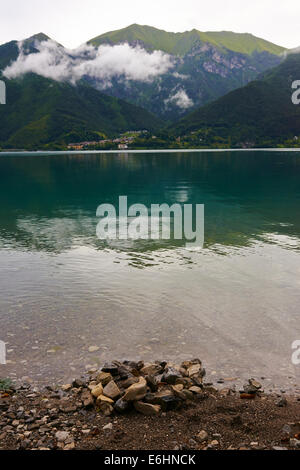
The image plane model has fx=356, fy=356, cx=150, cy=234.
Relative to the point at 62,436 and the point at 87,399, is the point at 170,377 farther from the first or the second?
the point at 62,436

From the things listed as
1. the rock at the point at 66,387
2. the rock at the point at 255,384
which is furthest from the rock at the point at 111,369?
the rock at the point at 255,384

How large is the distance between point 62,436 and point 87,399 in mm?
2118

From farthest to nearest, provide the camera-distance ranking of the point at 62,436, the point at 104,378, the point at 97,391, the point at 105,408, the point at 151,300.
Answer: the point at 151,300 < the point at 104,378 < the point at 97,391 < the point at 105,408 < the point at 62,436

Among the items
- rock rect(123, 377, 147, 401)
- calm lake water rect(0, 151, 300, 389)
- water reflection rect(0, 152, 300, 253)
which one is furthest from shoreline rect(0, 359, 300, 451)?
water reflection rect(0, 152, 300, 253)

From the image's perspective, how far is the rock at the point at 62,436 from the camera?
1225 centimetres

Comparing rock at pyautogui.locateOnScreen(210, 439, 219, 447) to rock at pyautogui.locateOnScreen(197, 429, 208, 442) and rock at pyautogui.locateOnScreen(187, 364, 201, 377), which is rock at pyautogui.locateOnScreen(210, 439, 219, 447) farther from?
rock at pyautogui.locateOnScreen(187, 364, 201, 377)

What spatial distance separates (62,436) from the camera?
12.4 metres

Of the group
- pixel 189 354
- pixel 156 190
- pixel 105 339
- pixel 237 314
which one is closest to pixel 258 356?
pixel 189 354

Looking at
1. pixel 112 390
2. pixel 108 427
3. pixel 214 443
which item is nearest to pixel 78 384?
pixel 112 390

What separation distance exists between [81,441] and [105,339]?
824 centimetres

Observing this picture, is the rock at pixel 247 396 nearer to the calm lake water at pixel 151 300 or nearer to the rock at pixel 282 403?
the rock at pixel 282 403

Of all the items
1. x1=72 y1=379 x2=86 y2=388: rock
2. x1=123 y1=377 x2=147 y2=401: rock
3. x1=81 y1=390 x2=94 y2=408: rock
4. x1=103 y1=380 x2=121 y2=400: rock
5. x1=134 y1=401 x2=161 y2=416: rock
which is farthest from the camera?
x1=72 y1=379 x2=86 y2=388: rock

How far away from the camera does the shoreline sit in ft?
39.8
